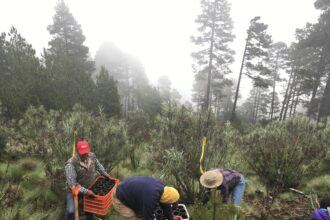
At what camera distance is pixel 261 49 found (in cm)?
1905

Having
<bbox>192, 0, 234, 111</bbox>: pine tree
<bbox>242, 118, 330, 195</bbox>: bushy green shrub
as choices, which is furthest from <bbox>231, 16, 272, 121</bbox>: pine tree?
<bbox>242, 118, 330, 195</bbox>: bushy green shrub

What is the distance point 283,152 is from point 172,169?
8.42 feet

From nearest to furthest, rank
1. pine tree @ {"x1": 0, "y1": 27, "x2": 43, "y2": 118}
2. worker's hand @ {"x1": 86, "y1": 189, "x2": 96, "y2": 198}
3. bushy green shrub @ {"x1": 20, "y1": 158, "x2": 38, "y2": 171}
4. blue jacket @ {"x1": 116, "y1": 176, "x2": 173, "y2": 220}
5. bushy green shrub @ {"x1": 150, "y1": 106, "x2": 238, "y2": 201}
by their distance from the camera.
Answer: blue jacket @ {"x1": 116, "y1": 176, "x2": 173, "y2": 220} < worker's hand @ {"x1": 86, "y1": 189, "x2": 96, "y2": 198} < bushy green shrub @ {"x1": 150, "y1": 106, "x2": 238, "y2": 201} < bushy green shrub @ {"x1": 20, "y1": 158, "x2": 38, "y2": 171} < pine tree @ {"x1": 0, "y1": 27, "x2": 43, "y2": 118}

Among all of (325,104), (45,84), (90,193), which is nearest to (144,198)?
(90,193)

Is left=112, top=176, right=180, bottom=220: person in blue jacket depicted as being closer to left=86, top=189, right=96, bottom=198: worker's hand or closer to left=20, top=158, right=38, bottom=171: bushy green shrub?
left=86, top=189, right=96, bottom=198: worker's hand

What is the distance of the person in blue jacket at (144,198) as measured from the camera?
3047 mm

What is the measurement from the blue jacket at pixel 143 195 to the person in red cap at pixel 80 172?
717 mm

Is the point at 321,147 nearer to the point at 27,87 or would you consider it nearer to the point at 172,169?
the point at 172,169

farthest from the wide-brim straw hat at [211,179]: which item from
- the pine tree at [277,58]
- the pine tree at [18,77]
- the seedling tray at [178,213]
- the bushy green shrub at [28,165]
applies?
the pine tree at [277,58]

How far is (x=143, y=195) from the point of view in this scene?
10.2 feet

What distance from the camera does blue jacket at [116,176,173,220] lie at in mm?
3039

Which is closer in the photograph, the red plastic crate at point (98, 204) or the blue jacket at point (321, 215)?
the blue jacket at point (321, 215)

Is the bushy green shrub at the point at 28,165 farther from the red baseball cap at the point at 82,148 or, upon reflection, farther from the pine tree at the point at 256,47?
the pine tree at the point at 256,47

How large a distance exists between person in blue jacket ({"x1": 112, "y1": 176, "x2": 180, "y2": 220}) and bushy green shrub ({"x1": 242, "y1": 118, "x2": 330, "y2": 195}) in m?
2.44
